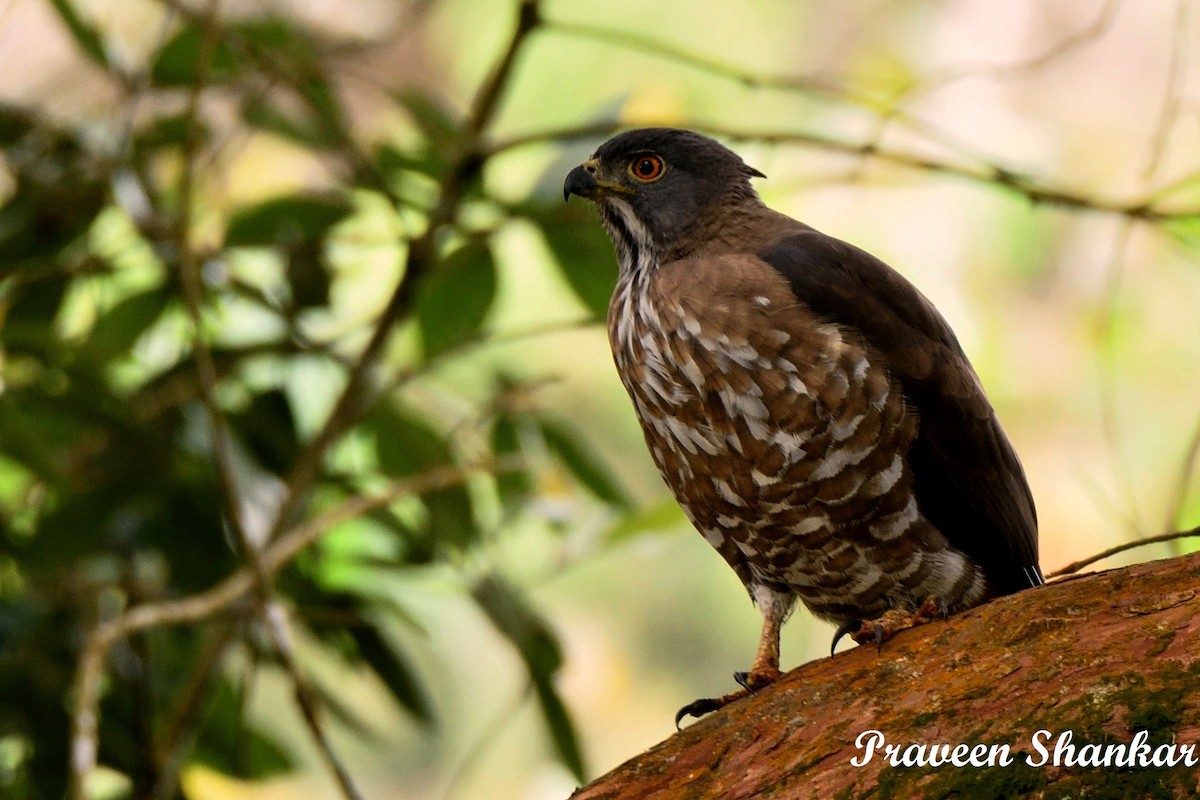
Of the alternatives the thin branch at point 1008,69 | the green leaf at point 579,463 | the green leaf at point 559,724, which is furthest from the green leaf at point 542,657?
the thin branch at point 1008,69

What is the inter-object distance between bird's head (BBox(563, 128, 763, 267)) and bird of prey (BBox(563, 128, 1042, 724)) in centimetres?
25

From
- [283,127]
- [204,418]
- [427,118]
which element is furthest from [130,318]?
[427,118]

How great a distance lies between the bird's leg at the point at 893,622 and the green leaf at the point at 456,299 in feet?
5.34

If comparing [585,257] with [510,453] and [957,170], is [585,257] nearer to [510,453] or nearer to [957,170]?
[510,453]

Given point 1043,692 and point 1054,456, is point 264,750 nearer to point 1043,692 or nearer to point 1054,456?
point 1043,692

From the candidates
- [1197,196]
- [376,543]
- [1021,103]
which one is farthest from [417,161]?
[1021,103]

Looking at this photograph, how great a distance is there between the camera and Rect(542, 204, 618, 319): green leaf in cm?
366

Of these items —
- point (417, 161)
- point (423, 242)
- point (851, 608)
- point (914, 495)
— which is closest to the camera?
point (914, 495)

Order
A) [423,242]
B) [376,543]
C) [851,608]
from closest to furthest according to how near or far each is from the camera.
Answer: [851,608]
[423,242]
[376,543]

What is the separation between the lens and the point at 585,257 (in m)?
3.72

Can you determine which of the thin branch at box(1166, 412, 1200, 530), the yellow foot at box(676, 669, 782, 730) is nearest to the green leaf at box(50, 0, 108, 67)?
the yellow foot at box(676, 669, 782, 730)

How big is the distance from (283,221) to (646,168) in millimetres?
1145

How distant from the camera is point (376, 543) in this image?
4043 mm

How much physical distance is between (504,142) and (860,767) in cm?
196
